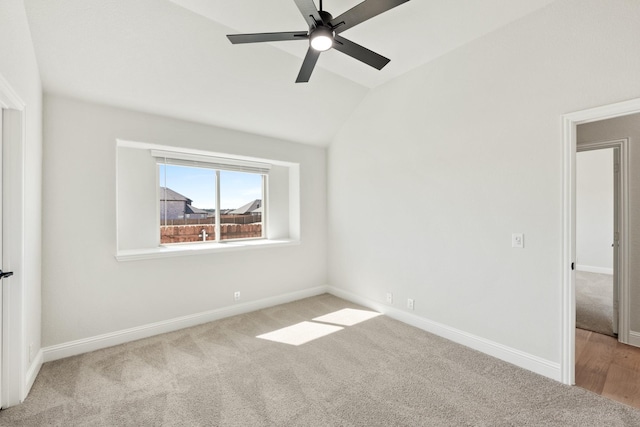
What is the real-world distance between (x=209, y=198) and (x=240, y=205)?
47cm

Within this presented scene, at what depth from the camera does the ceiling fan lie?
1.58m

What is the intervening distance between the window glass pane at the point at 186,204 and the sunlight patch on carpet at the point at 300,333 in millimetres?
1649

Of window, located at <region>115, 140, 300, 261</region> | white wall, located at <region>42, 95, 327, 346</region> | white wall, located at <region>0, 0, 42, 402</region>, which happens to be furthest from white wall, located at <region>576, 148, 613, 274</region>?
white wall, located at <region>0, 0, 42, 402</region>

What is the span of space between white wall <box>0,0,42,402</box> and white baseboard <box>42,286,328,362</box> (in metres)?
0.20

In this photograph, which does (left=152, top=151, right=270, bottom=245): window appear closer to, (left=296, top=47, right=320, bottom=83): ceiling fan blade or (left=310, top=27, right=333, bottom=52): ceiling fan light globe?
(left=296, top=47, right=320, bottom=83): ceiling fan blade

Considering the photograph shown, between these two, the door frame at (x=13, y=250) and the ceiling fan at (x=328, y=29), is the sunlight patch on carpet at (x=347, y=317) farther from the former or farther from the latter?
the ceiling fan at (x=328, y=29)

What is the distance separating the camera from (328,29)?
68.9 inches

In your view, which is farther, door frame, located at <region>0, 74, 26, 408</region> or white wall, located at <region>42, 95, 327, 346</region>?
white wall, located at <region>42, 95, 327, 346</region>

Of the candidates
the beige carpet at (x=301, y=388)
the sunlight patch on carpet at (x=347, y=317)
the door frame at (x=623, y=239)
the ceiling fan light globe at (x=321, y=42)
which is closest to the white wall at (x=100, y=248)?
the beige carpet at (x=301, y=388)

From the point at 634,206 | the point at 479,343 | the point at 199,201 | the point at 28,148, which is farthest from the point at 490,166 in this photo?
the point at 28,148

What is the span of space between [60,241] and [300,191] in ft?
9.05

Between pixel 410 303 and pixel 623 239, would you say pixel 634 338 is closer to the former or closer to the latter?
pixel 623 239

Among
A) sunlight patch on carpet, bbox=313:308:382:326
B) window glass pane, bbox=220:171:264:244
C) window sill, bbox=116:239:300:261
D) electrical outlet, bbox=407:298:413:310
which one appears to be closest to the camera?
window sill, bbox=116:239:300:261

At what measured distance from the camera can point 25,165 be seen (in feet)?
6.40
